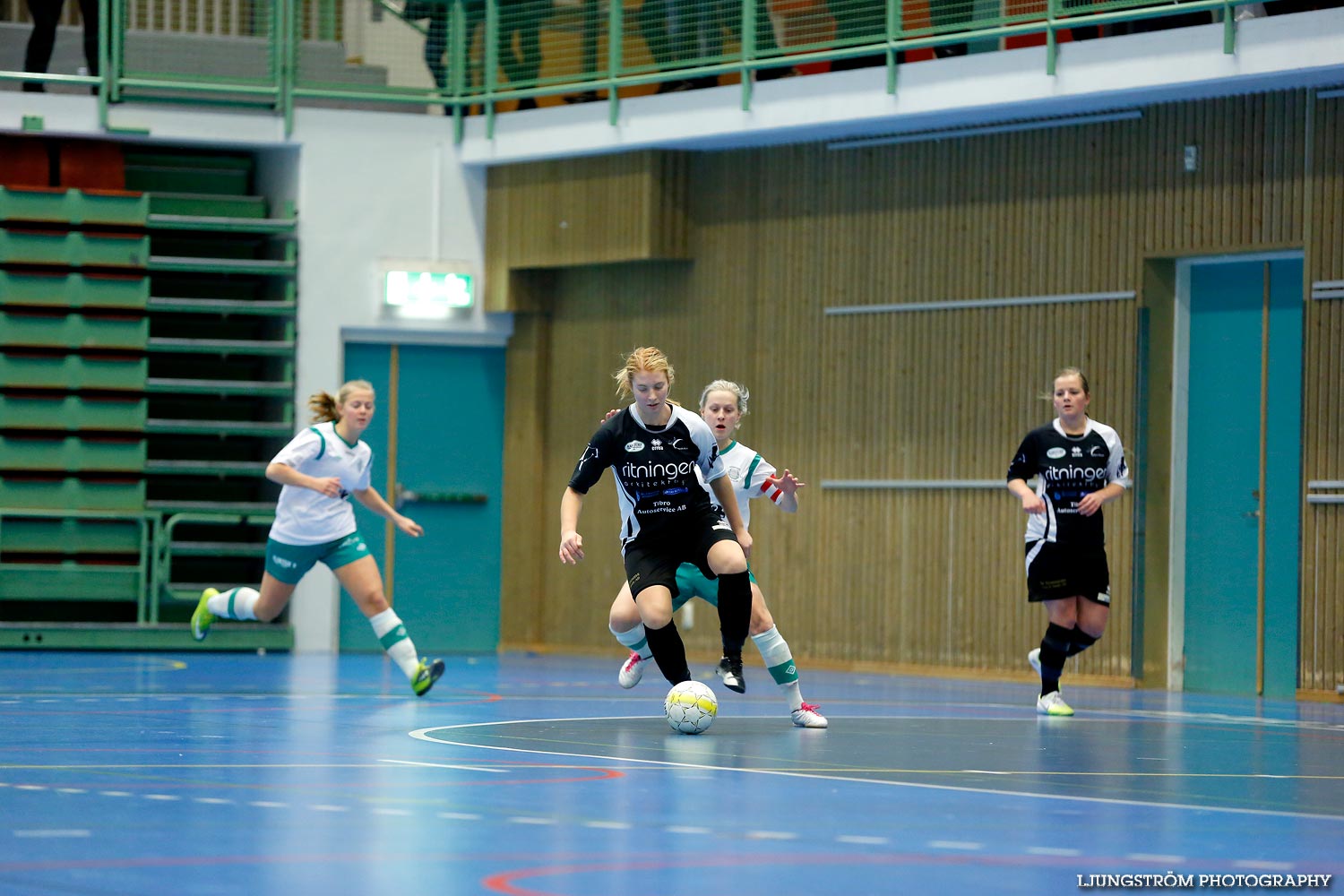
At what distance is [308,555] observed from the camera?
40.5 ft

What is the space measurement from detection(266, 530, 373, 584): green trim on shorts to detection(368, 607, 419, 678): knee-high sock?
53cm

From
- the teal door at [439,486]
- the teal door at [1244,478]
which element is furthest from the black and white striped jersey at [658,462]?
the teal door at [439,486]

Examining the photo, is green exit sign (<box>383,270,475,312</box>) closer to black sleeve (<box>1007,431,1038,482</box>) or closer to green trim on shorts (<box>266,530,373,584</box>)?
green trim on shorts (<box>266,530,373,584</box>)

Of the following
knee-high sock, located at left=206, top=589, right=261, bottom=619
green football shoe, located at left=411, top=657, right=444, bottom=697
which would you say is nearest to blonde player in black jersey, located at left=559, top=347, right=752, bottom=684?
green football shoe, located at left=411, top=657, right=444, bottom=697

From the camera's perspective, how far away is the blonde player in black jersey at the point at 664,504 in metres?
9.40

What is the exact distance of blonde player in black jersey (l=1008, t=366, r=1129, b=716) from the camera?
11.5 m

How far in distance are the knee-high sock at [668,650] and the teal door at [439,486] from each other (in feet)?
32.3

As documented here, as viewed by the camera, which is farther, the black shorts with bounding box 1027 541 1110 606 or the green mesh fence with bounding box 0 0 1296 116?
the green mesh fence with bounding box 0 0 1296 116

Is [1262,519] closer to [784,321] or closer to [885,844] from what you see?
[784,321]

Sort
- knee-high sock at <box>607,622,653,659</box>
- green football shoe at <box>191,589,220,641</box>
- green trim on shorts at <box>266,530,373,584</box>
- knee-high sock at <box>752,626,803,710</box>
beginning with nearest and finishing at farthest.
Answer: knee-high sock at <box>752,626,803,710</box>
knee-high sock at <box>607,622,653,659</box>
green trim on shorts at <box>266,530,373,584</box>
green football shoe at <box>191,589,220,641</box>

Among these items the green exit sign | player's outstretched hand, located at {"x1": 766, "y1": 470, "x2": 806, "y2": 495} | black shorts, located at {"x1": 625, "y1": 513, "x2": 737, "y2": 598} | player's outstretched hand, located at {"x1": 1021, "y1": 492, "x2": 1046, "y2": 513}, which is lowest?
black shorts, located at {"x1": 625, "y1": 513, "x2": 737, "y2": 598}

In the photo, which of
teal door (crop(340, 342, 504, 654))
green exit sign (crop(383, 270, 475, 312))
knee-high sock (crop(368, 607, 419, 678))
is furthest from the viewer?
teal door (crop(340, 342, 504, 654))

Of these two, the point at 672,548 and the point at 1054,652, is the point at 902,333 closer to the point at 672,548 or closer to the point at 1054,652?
the point at 1054,652

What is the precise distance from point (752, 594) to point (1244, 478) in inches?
255
